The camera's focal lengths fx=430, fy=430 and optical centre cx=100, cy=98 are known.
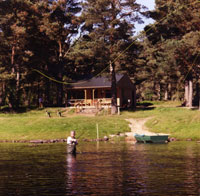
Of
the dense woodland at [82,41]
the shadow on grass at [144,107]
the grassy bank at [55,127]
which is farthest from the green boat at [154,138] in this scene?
the shadow on grass at [144,107]

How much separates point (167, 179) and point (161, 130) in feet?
96.7

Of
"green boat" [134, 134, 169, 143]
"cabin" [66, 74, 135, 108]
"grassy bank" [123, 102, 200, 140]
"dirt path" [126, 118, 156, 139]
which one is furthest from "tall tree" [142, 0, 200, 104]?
"green boat" [134, 134, 169, 143]

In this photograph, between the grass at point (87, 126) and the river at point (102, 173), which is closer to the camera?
the river at point (102, 173)

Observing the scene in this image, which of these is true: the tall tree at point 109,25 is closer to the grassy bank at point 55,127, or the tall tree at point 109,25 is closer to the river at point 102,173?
the grassy bank at point 55,127

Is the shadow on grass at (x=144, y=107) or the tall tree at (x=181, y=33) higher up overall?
the tall tree at (x=181, y=33)

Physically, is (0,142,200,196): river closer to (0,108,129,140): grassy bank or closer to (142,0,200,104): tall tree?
(0,108,129,140): grassy bank

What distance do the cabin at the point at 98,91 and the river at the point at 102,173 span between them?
1505 inches

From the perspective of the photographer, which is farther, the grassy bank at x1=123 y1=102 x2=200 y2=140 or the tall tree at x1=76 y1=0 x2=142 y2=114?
the tall tree at x1=76 y1=0 x2=142 y2=114

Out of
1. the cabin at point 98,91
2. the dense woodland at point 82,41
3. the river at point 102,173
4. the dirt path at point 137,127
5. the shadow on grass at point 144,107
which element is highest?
the dense woodland at point 82,41

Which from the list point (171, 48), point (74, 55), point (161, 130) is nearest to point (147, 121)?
point (161, 130)

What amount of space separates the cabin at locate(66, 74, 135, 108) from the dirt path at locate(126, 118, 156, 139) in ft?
48.6

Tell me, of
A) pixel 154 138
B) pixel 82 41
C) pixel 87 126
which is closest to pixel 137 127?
pixel 87 126

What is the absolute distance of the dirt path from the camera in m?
49.5

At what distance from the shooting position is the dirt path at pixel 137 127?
49516mm
